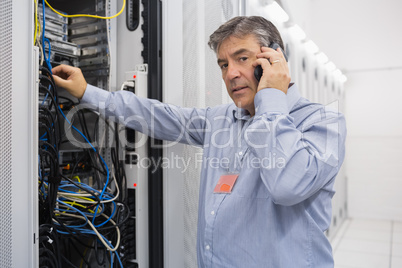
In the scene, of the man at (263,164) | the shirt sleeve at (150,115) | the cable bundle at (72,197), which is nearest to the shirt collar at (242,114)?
the man at (263,164)

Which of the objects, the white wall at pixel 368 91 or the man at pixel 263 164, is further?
the white wall at pixel 368 91

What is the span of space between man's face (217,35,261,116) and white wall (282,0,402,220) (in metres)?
3.76

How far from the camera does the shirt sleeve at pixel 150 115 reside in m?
1.35

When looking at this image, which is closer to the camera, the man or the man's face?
the man

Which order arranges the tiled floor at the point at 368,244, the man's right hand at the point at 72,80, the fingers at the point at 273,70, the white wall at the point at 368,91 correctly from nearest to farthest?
1. the fingers at the point at 273,70
2. the man's right hand at the point at 72,80
3. the tiled floor at the point at 368,244
4. the white wall at the point at 368,91

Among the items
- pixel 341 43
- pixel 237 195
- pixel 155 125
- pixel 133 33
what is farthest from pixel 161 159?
pixel 341 43

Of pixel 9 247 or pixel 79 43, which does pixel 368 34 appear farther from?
pixel 9 247

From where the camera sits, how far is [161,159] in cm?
149

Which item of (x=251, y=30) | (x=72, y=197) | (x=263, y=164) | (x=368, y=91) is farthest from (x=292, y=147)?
(x=368, y=91)

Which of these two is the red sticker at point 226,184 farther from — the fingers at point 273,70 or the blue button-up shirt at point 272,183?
the fingers at point 273,70

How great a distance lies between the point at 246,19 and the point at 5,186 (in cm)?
100

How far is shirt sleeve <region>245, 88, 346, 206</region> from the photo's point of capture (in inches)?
37.1

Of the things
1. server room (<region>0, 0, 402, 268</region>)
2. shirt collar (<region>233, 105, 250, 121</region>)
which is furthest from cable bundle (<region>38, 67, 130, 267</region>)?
shirt collar (<region>233, 105, 250, 121</region>)

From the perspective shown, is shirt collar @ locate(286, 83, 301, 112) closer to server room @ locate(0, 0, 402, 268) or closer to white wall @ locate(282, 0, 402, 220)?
server room @ locate(0, 0, 402, 268)
